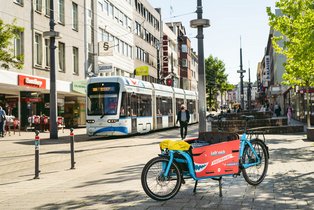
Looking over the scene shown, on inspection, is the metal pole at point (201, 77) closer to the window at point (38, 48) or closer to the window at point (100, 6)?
the window at point (38, 48)

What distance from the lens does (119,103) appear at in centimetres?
2041

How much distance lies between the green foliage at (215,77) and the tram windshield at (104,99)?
69.7 m

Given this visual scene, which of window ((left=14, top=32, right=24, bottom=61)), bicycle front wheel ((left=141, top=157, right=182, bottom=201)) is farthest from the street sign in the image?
bicycle front wheel ((left=141, top=157, right=182, bottom=201))

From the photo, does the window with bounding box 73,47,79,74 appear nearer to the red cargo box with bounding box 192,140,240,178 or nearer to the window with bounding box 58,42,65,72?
the window with bounding box 58,42,65,72

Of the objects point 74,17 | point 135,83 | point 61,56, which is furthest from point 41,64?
point 135,83

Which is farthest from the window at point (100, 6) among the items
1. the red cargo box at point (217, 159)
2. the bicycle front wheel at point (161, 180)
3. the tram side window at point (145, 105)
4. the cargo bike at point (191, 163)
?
the bicycle front wheel at point (161, 180)

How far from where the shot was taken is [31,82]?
87.7 feet

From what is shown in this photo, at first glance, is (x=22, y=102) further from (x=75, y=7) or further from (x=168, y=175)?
(x=168, y=175)

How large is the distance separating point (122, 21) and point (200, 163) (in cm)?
4046

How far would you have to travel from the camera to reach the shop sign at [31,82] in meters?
25.8

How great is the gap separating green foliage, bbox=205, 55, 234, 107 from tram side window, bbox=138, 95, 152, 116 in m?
65.8

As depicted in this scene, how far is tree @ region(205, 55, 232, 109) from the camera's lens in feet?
293

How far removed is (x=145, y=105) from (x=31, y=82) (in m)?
8.07

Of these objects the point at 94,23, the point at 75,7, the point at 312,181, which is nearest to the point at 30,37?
the point at 75,7
